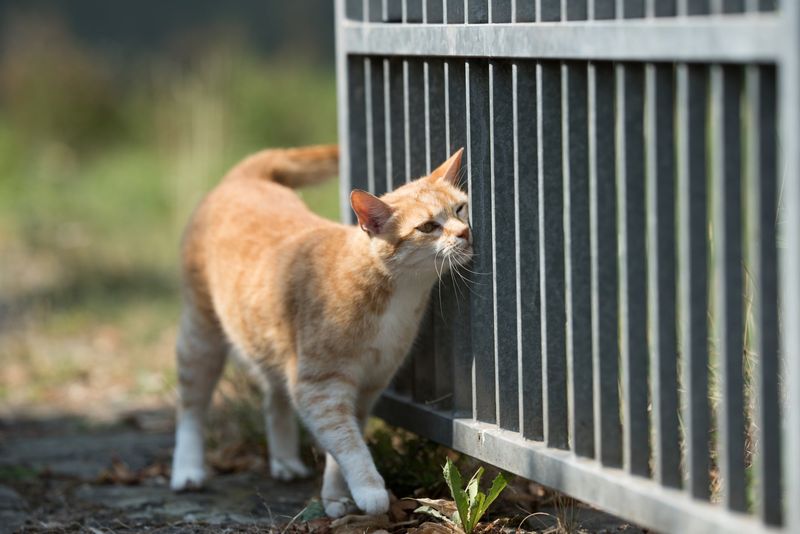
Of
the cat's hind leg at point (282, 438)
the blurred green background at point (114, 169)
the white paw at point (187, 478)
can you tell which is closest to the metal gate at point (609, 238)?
the cat's hind leg at point (282, 438)

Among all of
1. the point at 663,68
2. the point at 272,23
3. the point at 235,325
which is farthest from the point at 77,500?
the point at 272,23

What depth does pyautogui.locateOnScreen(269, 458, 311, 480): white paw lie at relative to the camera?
4.52m

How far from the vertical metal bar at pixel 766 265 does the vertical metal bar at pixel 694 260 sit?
0.50ft

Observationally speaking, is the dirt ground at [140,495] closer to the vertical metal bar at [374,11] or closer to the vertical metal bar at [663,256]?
the vertical metal bar at [663,256]

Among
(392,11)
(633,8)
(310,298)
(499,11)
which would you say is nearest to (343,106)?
(392,11)

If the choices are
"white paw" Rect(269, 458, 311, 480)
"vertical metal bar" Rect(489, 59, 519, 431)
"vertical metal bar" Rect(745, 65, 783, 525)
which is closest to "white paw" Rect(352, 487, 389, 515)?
"vertical metal bar" Rect(489, 59, 519, 431)

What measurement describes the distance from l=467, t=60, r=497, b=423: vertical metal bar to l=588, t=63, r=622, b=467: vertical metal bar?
507mm

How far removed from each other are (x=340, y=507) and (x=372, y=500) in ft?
0.81

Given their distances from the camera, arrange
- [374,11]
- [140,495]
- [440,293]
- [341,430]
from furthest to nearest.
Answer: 1. [140,495]
2. [374,11]
3. [440,293]
4. [341,430]

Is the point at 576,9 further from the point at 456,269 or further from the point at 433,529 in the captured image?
the point at 433,529

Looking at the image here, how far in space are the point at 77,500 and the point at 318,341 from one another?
1319mm

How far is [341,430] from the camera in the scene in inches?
146

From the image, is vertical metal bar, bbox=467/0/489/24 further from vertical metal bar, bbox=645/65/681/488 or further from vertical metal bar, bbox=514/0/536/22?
vertical metal bar, bbox=645/65/681/488

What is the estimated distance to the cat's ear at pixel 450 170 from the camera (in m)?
3.54
